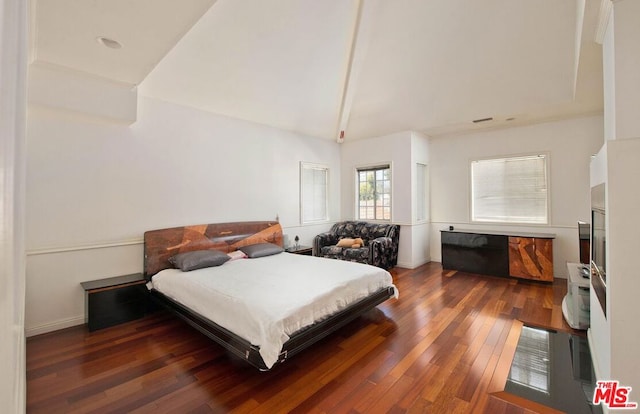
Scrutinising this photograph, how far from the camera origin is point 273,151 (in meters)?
5.28

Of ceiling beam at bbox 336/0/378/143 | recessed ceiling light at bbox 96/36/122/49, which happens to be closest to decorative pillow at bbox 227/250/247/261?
recessed ceiling light at bbox 96/36/122/49

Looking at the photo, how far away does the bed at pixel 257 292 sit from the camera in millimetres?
2189

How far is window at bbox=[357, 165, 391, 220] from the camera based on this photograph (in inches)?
237

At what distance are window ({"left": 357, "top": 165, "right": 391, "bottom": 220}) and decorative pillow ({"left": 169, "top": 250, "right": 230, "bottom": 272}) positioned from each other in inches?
138

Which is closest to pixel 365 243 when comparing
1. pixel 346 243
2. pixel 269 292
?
pixel 346 243

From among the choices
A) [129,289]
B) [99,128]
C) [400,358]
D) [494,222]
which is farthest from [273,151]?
[494,222]

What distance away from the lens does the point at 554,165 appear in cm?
483

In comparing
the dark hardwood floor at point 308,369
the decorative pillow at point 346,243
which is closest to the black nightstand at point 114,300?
the dark hardwood floor at point 308,369

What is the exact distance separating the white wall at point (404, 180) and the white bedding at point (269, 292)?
2.38 meters

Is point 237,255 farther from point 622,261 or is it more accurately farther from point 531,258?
point 531,258

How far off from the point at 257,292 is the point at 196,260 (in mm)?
1360

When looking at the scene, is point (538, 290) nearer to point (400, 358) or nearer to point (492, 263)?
point (492, 263)

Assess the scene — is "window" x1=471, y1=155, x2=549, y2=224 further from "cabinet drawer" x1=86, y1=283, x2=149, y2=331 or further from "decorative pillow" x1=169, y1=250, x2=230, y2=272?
"cabinet drawer" x1=86, y1=283, x2=149, y2=331

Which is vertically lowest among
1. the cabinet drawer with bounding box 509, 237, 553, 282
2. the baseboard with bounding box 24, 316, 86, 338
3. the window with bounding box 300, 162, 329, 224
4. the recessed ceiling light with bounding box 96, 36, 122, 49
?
the baseboard with bounding box 24, 316, 86, 338
